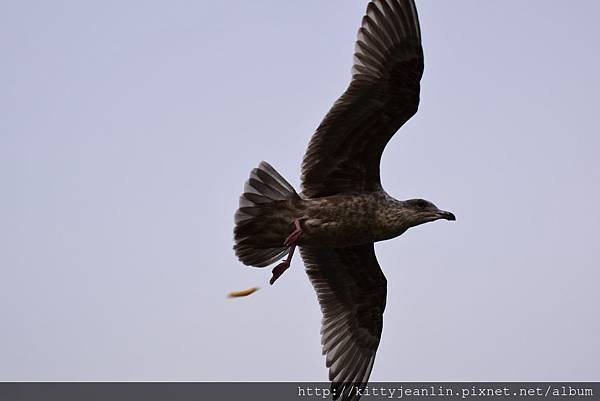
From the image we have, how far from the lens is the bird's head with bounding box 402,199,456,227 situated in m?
11.4

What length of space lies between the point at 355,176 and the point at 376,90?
114cm

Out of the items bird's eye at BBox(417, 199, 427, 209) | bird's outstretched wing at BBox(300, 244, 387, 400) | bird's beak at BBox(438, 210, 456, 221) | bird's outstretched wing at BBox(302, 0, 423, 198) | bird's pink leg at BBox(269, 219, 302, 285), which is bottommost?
bird's outstretched wing at BBox(300, 244, 387, 400)

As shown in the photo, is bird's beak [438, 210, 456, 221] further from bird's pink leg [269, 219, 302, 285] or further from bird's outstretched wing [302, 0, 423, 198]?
bird's pink leg [269, 219, 302, 285]

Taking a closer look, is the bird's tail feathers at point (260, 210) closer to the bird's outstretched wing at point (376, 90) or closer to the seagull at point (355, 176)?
the seagull at point (355, 176)

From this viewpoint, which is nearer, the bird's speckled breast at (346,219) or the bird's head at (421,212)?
the bird's speckled breast at (346,219)

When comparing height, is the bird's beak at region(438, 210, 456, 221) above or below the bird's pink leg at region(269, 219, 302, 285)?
above

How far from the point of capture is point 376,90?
429 inches

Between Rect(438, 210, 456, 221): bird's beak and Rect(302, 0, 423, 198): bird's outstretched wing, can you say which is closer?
Rect(302, 0, 423, 198): bird's outstretched wing

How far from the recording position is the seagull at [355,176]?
35.9 feet

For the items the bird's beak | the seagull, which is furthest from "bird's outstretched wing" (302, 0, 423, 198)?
the bird's beak

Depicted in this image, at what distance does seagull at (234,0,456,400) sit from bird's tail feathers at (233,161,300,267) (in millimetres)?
12

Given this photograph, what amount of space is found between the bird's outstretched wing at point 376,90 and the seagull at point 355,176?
0.01 metres

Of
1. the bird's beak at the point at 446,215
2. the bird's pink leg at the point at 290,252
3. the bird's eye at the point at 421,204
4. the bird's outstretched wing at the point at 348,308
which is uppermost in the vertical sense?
the bird's eye at the point at 421,204

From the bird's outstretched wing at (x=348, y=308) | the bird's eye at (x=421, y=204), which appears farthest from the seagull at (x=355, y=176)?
the bird's outstretched wing at (x=348, y=308)
